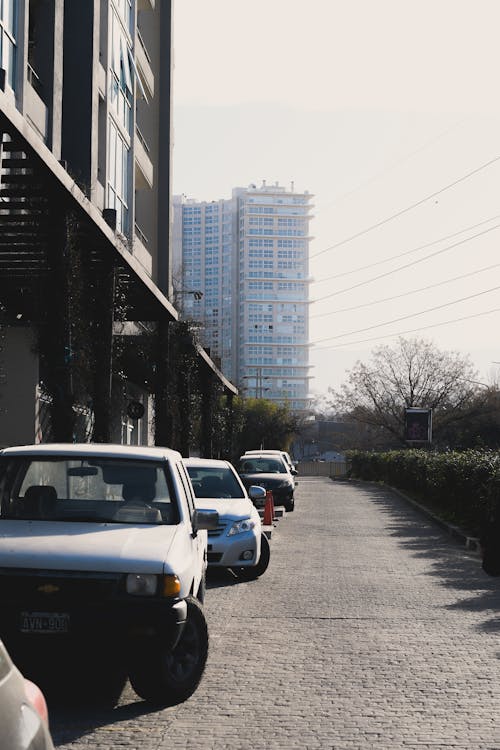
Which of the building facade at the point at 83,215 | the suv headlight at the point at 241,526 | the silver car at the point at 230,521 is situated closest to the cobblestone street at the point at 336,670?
the silver car at the point at 230,521

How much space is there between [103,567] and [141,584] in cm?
27

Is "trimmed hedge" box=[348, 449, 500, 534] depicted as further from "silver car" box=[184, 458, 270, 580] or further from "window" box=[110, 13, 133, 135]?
"window" box=[110, 13, 133, 135]

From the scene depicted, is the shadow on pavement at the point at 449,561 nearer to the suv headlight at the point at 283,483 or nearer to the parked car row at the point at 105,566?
the suv headlight at the point at 283,483

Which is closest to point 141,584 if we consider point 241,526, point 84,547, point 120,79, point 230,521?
point 84,547

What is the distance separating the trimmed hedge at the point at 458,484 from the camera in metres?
20.7

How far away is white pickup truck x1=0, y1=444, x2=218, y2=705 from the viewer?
6.90 m

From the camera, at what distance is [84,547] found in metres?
7.23

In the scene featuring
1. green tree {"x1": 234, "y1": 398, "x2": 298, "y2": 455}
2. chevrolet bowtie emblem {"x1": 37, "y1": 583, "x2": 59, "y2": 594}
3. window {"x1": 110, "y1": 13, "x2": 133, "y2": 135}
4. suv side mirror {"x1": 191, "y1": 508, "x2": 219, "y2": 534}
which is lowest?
chevrolet bowtie emblem {"x1": 37, "y1": 583, "x2": 59, "y2": 594}

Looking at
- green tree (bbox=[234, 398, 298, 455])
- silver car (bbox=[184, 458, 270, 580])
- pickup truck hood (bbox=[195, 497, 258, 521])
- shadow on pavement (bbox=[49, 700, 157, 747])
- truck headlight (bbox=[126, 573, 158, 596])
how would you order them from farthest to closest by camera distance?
green tree (bbox=[234, 398, 298, 455])
pickup truck hood (bbox=[195, 497, 258, 521])
silver car (bbox=[184, 458, 270, 580])
truck headlight (bbox=[126, 573, 158, 596])
shadow on pavement (bbox=[49, 700, 157, 747])

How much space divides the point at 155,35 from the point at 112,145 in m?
12.2

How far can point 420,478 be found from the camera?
132 ft

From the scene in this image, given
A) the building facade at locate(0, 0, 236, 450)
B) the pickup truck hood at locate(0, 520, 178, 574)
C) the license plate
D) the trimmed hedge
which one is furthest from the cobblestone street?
the building facade at locate(0, 0, 236, 450)

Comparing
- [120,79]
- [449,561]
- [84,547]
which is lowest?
[449,561]

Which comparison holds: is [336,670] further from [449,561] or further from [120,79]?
[120,79]
